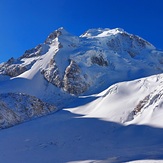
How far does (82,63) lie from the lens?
5141 cm

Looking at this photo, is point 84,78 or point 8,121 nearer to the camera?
point 8,121

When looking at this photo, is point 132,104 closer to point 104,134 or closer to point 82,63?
point 104,134

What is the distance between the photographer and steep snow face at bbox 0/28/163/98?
46.9m

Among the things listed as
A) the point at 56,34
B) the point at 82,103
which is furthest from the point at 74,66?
the point at 56,34

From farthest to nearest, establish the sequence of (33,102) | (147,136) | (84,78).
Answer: (84,78), (33,102), (147,136)

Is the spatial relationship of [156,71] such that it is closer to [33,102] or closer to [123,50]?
→ [123,50]

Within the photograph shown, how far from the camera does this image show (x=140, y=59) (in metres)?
61.6

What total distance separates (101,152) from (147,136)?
3.54m

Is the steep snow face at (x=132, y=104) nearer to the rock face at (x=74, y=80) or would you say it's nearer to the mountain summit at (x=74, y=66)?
the mountain summit at (x=74, y=66)

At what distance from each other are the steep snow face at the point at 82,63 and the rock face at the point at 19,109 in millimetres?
9344

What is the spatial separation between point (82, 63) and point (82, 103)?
17.4m

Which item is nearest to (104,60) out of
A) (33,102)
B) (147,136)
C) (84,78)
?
(84,78)

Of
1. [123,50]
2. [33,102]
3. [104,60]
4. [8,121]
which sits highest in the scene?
[123,50]

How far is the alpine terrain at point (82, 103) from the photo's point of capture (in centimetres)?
1695
